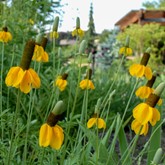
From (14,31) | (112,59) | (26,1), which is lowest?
(112,59)

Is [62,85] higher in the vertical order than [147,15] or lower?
lower

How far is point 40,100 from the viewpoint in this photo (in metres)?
2.79

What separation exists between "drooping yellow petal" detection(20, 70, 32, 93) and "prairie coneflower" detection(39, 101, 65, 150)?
121mm

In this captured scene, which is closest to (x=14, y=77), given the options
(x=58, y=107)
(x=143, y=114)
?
(x=58, y=107)

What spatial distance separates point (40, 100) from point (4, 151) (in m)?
1.48

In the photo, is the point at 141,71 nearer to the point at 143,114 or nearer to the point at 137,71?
the point at 137,71

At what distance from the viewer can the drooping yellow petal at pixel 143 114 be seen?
3.45 feet

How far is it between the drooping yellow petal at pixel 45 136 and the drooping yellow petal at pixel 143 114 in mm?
264

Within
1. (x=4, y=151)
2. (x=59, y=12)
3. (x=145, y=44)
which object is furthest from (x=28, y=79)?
(x=145, y=44)

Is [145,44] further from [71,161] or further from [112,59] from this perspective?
[71,161]

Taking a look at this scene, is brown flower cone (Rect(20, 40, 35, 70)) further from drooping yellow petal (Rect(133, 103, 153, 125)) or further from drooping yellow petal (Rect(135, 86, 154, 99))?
drooping yellow petal (Rect(135, 86, 154, 99))

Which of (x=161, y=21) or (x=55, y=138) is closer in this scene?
(x=55, y=138)

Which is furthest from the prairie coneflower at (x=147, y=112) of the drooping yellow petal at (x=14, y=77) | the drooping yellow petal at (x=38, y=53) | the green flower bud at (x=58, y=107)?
the drooping yellow petal at (x=38, y=53)

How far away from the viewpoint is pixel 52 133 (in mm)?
931
